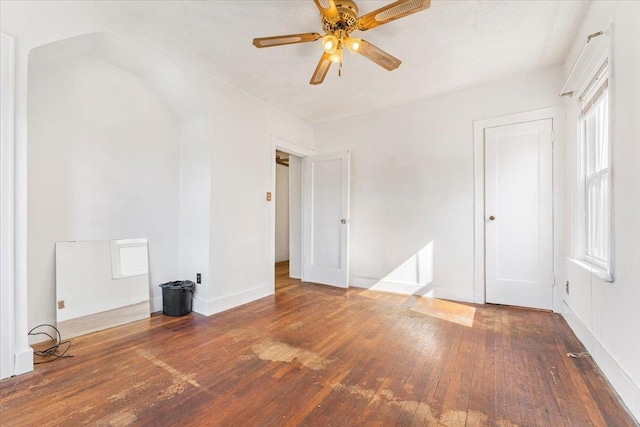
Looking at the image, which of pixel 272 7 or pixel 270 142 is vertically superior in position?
pixel 272 7

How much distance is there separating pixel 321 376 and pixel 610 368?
1.86m

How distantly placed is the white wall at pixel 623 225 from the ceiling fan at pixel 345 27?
1.23 meters

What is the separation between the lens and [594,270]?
7.10 feet

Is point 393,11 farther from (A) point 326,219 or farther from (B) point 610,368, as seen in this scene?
(A) point 326,219

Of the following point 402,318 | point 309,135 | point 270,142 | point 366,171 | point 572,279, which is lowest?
point 402,318

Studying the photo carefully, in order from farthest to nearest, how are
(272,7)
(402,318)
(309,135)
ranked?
(309,135)
(402,318)
(272,7)

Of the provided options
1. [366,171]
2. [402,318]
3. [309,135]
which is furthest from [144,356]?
[309,135]

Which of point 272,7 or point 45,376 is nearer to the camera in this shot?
point 45,376

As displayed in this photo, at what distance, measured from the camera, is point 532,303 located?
315 centimetres

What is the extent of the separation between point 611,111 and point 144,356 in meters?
3.74

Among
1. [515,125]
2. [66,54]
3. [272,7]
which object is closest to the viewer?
[272,7]

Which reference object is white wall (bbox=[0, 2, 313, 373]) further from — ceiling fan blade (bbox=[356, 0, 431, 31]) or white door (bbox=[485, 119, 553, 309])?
white door (bbox=[485, 119, 553, 309])

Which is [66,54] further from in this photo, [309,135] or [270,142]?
[309,135]

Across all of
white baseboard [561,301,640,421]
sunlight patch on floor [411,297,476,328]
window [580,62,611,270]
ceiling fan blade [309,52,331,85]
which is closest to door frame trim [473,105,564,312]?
sunlight patch on floor [411,297,476,328]
